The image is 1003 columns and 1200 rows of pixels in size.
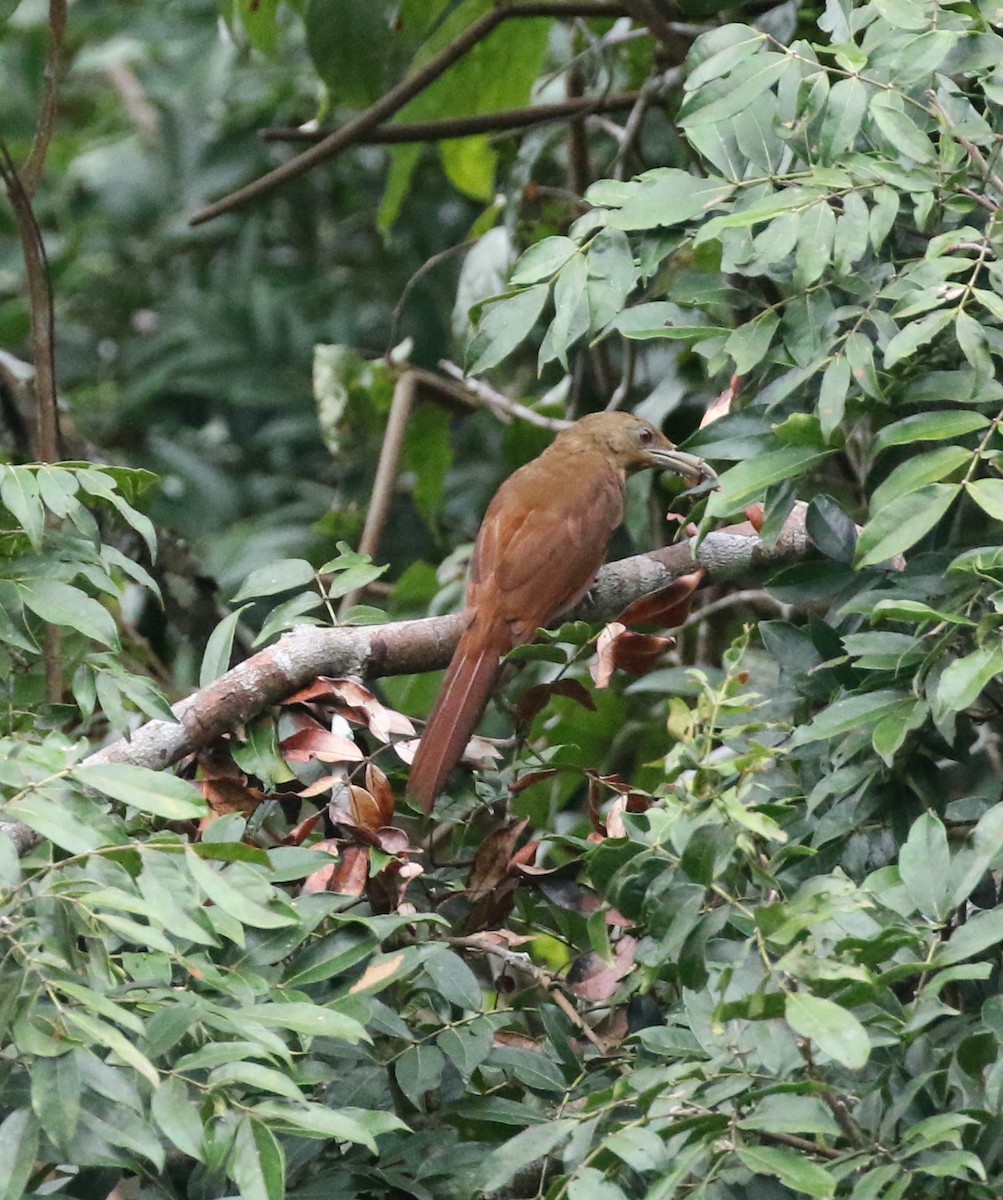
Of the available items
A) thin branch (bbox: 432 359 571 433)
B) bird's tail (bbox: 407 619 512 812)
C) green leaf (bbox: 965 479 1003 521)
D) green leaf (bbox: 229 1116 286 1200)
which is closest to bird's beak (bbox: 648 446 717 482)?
thin branch (bbox: 432 359 571 433)

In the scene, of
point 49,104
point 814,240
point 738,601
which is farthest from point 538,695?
point 49,104

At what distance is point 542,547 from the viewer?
4074 millimetres

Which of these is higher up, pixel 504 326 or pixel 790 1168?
pixel 504 326

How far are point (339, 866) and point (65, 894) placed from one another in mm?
771

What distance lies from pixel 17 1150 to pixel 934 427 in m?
1.37

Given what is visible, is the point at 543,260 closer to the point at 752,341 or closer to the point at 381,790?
the point at 752,341

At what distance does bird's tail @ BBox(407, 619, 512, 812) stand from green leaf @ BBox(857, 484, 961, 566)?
3.00 ft

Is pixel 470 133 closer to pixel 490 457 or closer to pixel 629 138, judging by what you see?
pixel 629 138

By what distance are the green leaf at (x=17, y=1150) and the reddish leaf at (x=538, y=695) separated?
1.19 m

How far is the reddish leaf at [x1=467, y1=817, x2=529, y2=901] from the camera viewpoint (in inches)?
102

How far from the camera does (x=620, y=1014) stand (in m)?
2.51

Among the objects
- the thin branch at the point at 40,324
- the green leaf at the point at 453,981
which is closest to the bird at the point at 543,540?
the green leaf at the point at 453,981

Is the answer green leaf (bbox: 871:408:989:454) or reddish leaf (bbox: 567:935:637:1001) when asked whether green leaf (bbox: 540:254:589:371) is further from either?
reddish leaf (bbox: 567:935:637:1001)

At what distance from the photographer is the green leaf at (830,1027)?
62.9 inches
